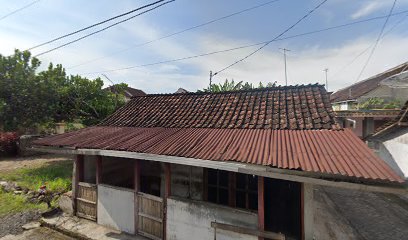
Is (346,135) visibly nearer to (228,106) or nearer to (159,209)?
(228,106)

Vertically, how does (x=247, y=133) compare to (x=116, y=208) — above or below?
above

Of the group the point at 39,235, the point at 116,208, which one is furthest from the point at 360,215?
the point at 39,235

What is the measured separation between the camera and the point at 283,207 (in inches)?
240

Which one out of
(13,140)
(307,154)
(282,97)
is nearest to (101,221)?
(307,154)

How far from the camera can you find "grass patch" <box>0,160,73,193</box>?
10.7 m

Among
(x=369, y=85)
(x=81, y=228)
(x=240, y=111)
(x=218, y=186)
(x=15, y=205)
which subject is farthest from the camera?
(x=369, y=85)

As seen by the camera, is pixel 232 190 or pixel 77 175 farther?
pixel 77 175

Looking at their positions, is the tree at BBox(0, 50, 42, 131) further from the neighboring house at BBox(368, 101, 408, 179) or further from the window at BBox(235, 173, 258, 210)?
the neighboring house at BBox(368, 101, 408, 179)

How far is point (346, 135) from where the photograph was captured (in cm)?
585

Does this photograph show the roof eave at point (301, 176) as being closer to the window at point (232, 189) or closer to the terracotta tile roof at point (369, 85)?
the window at point (232, 189)

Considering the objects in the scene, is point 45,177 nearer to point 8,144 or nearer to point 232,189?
point 8,144

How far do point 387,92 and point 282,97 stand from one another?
20376mm

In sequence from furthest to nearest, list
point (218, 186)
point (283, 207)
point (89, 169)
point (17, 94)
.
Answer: point (17, 94) < point (89, 169) < point (218, 186) < point (283, 207)

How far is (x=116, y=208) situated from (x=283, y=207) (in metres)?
5.17
